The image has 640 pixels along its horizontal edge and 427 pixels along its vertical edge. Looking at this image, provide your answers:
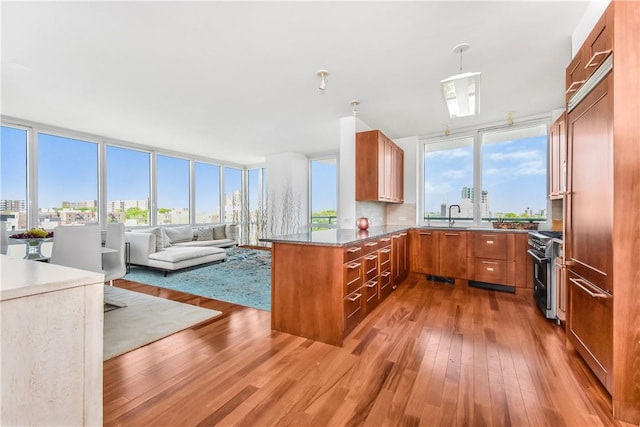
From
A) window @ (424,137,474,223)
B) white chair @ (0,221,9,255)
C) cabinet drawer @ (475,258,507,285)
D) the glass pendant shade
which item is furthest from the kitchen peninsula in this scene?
white chair @ (0,221,9,255)

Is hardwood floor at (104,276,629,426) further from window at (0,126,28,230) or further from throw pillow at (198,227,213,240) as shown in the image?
throw pillow at (198,227,213,240)

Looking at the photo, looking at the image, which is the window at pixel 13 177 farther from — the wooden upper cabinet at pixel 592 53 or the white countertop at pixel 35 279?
the wooden upper cabinet at pixel 592 53

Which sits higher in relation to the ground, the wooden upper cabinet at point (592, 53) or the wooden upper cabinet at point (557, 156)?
the wooden upper cabinet at point (592, 53)

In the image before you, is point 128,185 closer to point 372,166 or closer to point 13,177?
point 13,177

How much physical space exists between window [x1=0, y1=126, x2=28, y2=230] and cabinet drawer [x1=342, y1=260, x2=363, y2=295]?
5.23m

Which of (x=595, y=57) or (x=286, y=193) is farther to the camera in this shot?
(x=286, y=193)

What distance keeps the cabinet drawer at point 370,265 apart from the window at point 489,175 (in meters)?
2.58

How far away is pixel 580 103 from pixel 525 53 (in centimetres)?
89

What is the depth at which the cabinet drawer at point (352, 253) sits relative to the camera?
238 centimetres

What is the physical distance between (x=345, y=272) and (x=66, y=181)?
5.45 m

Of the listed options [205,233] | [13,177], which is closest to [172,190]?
[205,233]

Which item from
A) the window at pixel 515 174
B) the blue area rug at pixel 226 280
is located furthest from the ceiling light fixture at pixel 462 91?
the blue area rug at pixel 226 280

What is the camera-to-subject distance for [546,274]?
114 inches

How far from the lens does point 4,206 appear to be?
13.7ft
